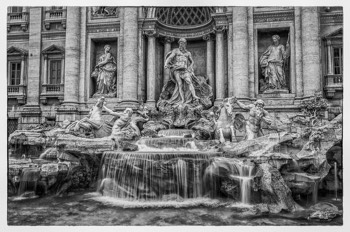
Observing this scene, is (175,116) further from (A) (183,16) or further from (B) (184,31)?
(A) (183,16)

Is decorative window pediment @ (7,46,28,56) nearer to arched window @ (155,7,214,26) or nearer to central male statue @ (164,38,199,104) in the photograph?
arched window @ (155,7,214,26)

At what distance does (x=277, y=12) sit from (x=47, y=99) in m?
10.5

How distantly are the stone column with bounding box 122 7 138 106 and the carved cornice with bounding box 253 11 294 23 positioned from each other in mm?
5039

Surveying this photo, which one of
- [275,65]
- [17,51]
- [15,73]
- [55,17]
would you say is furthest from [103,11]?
[275,65]

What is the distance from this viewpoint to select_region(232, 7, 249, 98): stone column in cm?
1334

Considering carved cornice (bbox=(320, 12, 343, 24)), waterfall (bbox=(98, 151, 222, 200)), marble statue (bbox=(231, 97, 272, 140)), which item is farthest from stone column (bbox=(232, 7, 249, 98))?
waterfall (bbox=(98, 151, 222, 200))

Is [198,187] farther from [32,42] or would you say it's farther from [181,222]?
[32,42]

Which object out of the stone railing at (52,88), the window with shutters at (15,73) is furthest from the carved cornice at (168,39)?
the window with shutters at (15,73)

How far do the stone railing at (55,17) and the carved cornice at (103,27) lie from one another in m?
1.22

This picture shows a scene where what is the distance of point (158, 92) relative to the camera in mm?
14758

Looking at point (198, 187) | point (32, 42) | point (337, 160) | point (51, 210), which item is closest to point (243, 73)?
point (337, 160)

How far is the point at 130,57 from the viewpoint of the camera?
46.1ft

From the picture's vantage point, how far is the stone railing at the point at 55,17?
14977 mm

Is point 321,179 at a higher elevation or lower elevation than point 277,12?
lower
